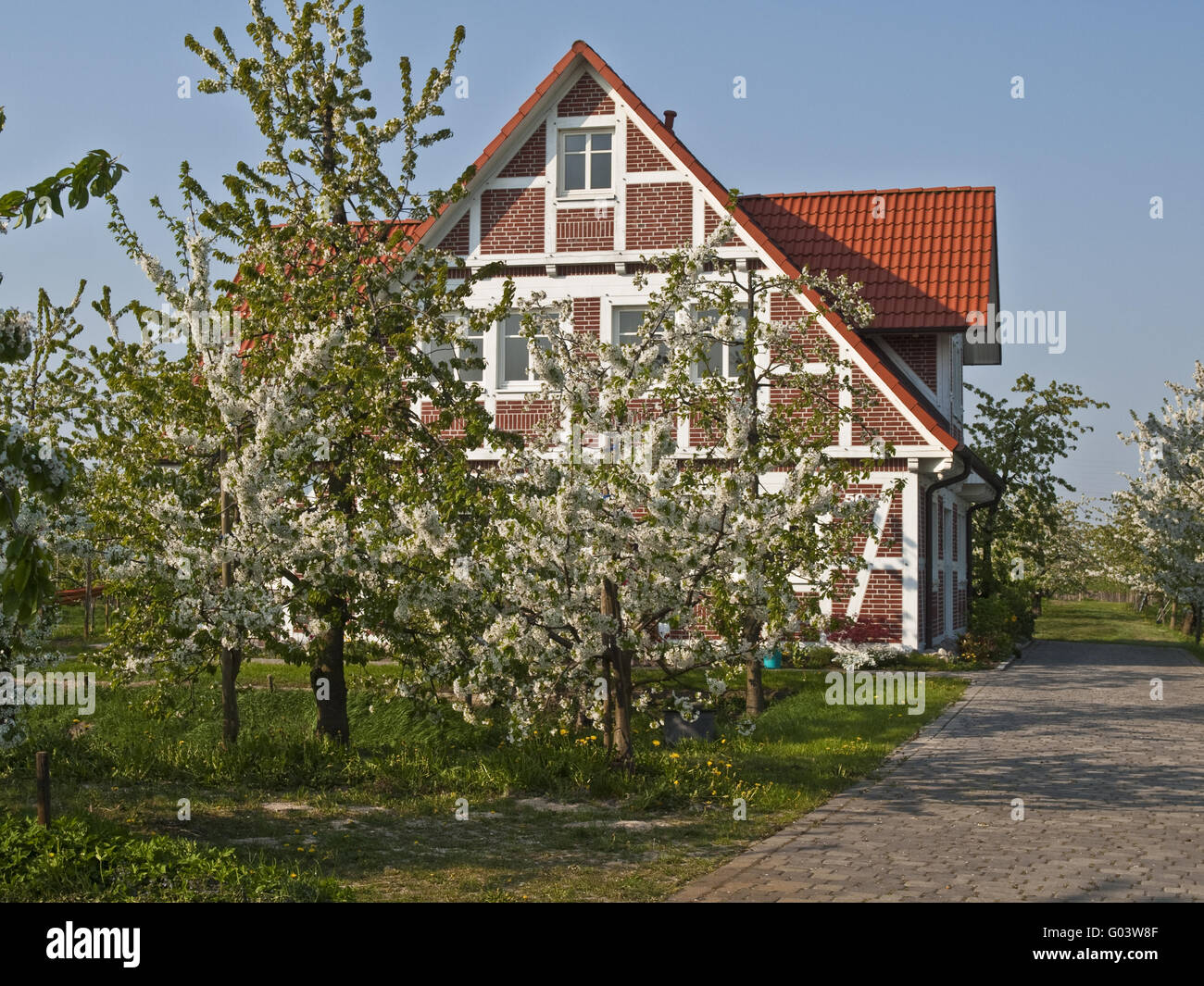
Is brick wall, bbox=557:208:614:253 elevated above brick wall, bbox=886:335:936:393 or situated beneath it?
elevated above

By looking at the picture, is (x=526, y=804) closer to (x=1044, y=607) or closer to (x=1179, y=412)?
(x=1179, y=412)

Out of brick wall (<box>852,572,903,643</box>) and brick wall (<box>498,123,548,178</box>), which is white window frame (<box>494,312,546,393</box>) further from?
brick wall (<box>852,572,903,643</box>)

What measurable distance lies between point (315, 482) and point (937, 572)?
15.0 m

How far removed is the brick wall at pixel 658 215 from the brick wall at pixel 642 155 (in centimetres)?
27

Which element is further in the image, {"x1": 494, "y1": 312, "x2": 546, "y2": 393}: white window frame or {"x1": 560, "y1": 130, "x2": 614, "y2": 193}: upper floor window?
{"x1": 494, "y1": 312, "x2": 546, "y2": 393}: white window frame

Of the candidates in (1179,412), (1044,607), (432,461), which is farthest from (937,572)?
(1044,607)

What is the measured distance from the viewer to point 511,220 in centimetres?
2277

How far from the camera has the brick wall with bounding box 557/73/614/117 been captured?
22250 mm

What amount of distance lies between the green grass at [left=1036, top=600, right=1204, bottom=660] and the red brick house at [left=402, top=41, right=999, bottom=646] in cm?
1001

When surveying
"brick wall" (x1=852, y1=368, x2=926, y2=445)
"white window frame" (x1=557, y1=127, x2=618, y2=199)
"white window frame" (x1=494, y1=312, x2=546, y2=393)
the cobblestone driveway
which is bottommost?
the cobblestone driveway

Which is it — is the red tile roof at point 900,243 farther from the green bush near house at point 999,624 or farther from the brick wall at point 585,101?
the green bush near house at point 999,624

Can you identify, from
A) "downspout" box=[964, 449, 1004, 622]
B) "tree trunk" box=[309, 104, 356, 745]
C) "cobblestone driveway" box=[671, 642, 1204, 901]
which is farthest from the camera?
"downspout" box=[964, 449, 1004, 622]

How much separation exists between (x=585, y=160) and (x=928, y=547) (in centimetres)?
881

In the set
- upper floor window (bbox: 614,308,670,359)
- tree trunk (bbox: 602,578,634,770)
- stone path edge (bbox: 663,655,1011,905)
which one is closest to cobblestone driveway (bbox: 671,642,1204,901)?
stone path edge (bbox: 663,655,1011,905)
